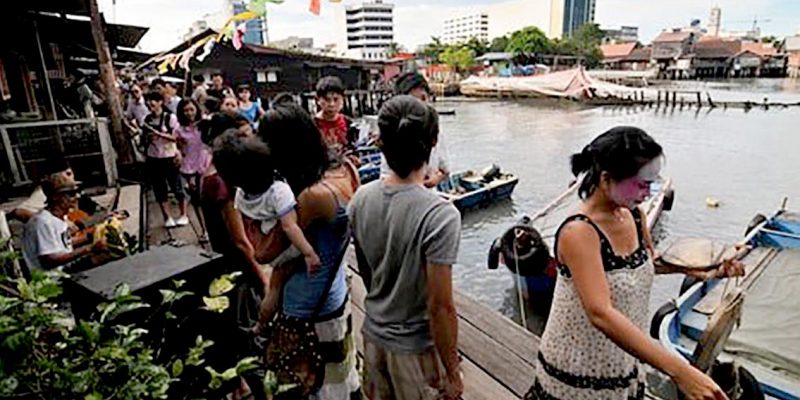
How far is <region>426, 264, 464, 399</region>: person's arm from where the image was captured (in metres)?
1.31

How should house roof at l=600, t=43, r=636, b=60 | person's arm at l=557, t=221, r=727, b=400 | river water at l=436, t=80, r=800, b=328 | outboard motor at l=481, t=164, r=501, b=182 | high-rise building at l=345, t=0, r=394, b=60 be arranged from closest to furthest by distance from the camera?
1. person's arm at l=557, t=221, r=727, b=400
2. river water at l=436, t=80, r=800, b=328
3. outboard motor at l=481, t=164, r=501, b=182
4. house roof at l=600, t=43, r=636, b=60
5. high-rise building at l=345, t=0, r=394, b=60

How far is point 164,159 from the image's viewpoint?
4.54 metres

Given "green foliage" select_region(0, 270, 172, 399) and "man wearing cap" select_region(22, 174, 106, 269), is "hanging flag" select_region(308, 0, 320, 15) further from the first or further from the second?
"green foliage" select_region(0, 270, 172, 399)

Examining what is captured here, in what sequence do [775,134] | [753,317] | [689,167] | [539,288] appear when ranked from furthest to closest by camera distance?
[775,134] → [689,167] → [539,288] → [753,317]

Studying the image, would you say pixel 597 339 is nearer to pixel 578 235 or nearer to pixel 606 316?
pixel 606 316

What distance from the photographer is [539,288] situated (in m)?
6.36

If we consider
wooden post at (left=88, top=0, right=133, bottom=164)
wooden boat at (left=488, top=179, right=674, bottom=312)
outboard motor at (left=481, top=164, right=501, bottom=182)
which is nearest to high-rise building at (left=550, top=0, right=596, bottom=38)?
outboard motor at (left=481, top=164, right=501, bottom=182)

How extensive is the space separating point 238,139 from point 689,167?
1688 centimetres

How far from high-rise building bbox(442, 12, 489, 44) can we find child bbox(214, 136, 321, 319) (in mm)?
113897

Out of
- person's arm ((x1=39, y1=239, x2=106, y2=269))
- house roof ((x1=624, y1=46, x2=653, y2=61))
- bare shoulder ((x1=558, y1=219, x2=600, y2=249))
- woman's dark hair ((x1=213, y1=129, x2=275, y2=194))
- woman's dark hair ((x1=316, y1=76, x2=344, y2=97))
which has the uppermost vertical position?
house roof ((x1=624, y1=46, x2=653, y2=61))

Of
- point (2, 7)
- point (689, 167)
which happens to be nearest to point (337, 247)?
point (2, 7)

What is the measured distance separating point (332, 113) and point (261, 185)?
5.35ft

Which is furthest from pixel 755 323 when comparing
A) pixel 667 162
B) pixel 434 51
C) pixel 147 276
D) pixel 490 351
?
pixel 434 51

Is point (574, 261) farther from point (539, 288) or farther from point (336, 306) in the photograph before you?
point (539, 288)
